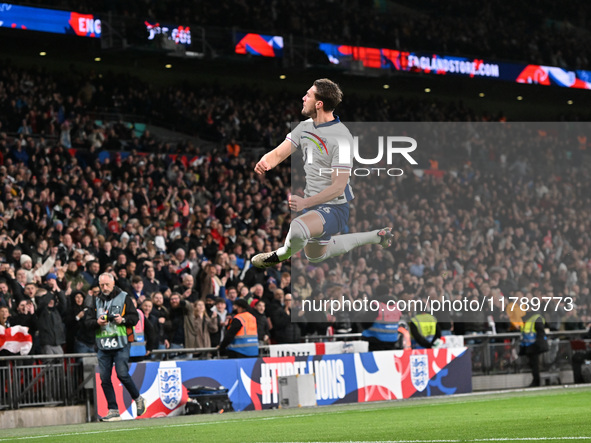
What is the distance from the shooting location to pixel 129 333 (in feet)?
48.8

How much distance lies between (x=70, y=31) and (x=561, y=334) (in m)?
14.2

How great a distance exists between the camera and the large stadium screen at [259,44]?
30.1 metres

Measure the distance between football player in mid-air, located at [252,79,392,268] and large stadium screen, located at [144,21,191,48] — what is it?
21.4 meters

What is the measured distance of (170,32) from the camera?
93.3 ft

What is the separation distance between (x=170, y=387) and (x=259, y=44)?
1638 centimetres

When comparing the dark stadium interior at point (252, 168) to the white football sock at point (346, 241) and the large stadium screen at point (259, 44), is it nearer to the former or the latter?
the large stadium screen at point (259, 44)

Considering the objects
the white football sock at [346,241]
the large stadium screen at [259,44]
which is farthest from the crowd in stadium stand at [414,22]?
the white football sock at [346,241]

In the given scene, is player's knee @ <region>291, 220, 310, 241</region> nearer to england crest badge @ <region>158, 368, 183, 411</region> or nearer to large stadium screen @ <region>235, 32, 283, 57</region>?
england crest badge @ <region>158, 368, 183, 411</region>

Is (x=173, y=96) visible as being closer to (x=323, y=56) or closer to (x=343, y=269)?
(x=323, y=56)

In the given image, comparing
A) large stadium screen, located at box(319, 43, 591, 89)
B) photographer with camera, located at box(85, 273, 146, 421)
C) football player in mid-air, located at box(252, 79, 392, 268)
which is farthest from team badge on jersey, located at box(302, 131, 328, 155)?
large stadium screen, located at box(319, 43, 591, 89)

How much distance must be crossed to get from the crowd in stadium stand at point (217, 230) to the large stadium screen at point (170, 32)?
224cm

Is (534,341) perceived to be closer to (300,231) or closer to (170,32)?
(170,32)

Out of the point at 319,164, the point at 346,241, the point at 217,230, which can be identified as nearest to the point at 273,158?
the point at 319,164

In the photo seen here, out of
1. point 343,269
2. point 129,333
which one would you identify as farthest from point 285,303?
point 129,333
